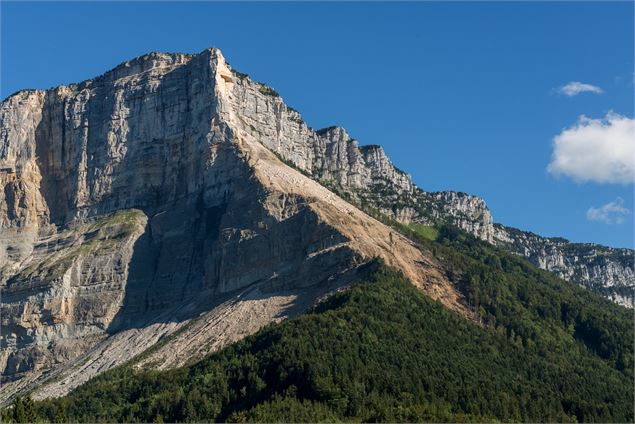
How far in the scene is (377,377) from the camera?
6147 inches

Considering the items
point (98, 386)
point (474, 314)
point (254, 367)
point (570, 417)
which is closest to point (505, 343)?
point (474, 314)

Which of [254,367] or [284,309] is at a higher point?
[284,309]

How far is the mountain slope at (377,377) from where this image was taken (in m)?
151

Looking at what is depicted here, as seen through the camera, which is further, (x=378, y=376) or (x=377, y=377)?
(x=378, y=376)

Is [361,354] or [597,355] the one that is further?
[597,355]

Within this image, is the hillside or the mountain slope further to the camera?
the hillside

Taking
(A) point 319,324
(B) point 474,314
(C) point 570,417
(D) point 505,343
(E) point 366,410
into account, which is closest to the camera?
(E) point 366,410

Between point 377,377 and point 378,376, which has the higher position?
point 378,376

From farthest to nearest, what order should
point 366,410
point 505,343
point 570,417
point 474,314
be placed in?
point 474,314, point 505,343, point 570,417, point 366,410

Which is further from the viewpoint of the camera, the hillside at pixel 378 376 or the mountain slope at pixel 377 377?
the hillside at pixel 378 376

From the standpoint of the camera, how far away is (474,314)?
197125 millimetres

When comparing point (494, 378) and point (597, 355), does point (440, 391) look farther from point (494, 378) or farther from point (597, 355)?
point (597, 355)

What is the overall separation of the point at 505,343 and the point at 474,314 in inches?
511

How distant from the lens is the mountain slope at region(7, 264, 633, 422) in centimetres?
15125
